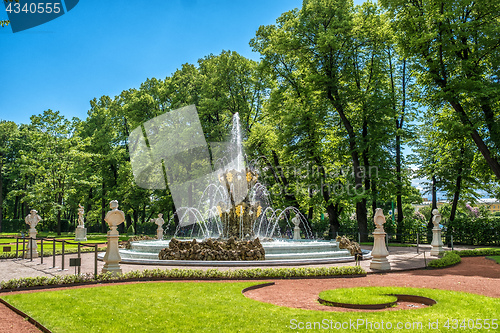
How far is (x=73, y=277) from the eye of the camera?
10.4 metres

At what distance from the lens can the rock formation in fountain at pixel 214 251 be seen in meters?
14.8

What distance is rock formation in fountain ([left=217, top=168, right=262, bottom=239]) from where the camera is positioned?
65.4ft

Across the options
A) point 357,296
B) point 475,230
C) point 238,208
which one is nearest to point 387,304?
point 357,296

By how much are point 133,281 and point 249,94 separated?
28.2m

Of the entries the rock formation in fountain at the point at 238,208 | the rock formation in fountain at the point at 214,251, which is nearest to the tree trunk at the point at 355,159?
the rock formation in fountain at the point at 238,208

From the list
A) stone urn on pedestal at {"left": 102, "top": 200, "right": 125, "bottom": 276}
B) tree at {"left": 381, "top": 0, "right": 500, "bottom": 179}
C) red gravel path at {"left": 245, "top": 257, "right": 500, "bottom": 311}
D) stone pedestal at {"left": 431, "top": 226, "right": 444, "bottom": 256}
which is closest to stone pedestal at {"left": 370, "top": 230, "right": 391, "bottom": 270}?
red gravel path at {"left": 245, "top": 257, "right": 500, "bottom": 311}

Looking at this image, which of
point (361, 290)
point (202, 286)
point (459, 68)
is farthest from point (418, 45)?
point (202, 286)

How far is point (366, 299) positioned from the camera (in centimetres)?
786

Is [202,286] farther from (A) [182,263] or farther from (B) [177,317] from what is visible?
(A) [182,263]

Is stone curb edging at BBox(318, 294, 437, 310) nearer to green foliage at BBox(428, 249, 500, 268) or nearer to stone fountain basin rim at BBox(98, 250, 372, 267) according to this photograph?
stone fountain basin rim at BBox(98, 250, 372, 267)

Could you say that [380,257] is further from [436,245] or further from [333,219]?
[333,219]

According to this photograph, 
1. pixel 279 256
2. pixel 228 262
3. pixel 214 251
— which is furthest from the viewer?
pixel 279 256

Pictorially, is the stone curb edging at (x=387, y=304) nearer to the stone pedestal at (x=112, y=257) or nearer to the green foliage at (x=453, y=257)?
the stone pedestal at (x=112, y=257)

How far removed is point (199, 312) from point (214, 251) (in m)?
7.87
